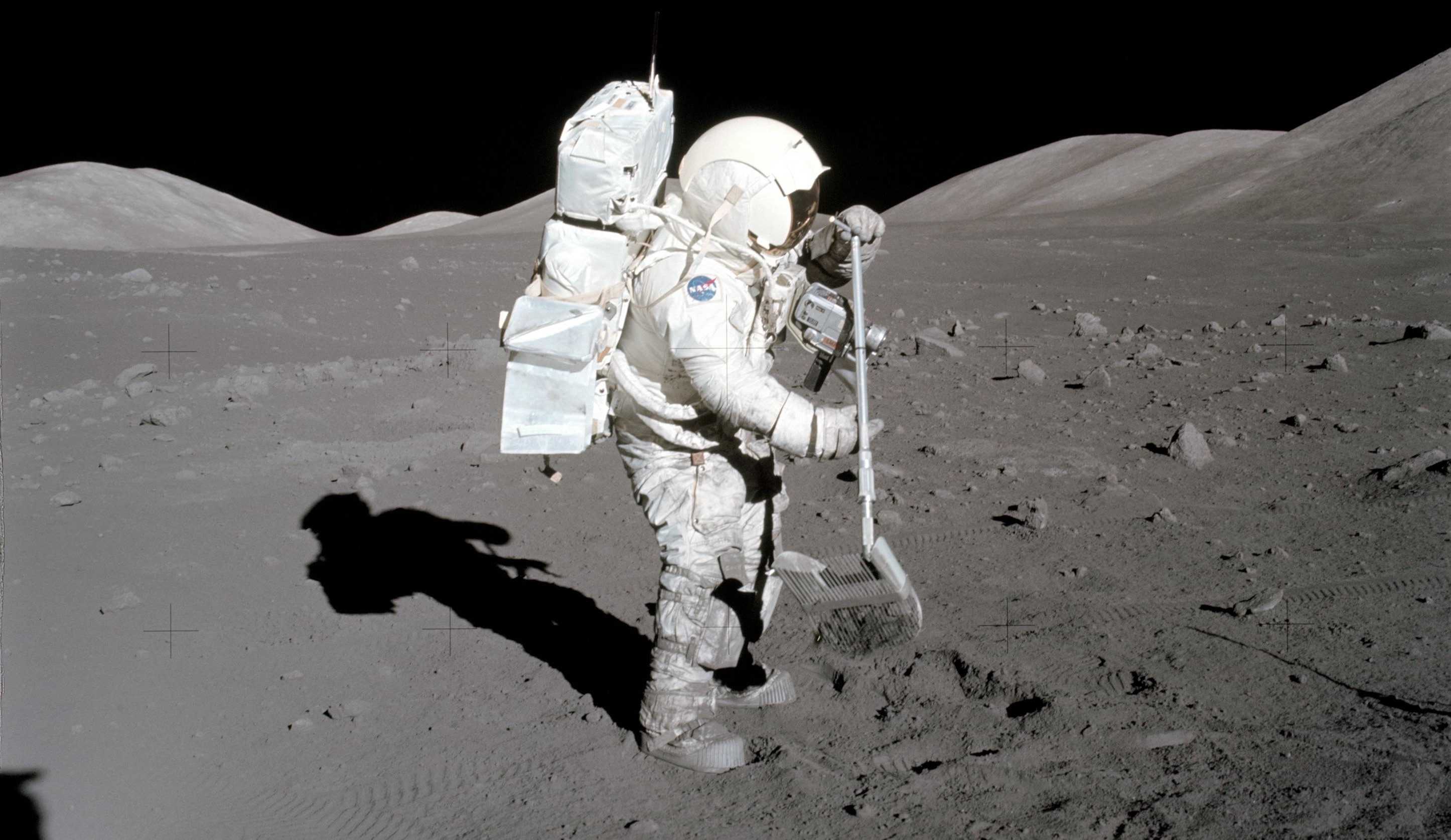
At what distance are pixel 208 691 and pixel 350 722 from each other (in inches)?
16.6

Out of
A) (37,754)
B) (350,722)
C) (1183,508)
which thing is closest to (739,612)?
(350,722)

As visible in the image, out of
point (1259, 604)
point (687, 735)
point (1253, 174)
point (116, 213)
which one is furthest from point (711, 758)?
point (116, 213)

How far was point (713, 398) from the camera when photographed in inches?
86.4

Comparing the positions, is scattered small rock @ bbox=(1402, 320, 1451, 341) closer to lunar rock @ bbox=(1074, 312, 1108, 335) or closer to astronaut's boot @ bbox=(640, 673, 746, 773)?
lunar rock @ bbox=(1074, 312, 1108, 335)

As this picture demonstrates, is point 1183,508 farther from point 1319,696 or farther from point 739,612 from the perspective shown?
point 739,612

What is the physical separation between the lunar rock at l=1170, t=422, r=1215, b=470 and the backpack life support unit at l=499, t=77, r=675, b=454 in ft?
8.55

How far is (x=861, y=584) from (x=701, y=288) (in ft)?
2.26

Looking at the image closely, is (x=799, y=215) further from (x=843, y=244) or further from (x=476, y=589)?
(x=476, y=589)

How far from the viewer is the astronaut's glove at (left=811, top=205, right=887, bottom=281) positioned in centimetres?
238

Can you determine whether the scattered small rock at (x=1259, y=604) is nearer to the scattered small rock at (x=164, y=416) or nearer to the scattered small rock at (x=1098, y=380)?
the scattered small rock at (x=1098, y=380)

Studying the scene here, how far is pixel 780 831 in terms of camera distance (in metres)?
2.17

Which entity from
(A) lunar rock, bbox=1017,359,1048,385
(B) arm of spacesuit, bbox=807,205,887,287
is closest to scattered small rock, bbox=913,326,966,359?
(A) lunar rock, bbox=1017,359,1048,385

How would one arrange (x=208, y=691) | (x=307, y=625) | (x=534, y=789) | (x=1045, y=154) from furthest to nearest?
(x=1045, y=154) → (x=307, y=625) → (x=208, y=691) → (x=534, y=789)

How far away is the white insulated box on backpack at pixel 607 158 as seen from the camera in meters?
2.17
